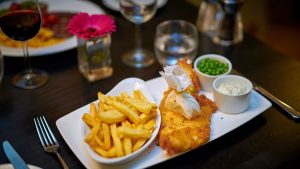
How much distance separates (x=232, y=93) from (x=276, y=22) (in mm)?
2916

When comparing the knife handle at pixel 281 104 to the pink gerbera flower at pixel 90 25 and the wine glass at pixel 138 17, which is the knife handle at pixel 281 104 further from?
the pink gerbera flower at pixel 90 25

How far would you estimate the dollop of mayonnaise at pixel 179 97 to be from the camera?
1.30 m

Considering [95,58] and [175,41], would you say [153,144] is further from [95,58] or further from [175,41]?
[175,41]

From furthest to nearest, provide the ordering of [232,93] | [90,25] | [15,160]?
[90,25], [232,93], [15,160]

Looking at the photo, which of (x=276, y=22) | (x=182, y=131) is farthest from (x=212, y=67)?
(x=276, y=22)

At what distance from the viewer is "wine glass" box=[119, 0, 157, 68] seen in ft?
5.77

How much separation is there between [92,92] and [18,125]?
33 centimetres

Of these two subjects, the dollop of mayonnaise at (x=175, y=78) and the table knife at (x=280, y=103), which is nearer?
the dollop of mayonnaise at (x=175, y=78)

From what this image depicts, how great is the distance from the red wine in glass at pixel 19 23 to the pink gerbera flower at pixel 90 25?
15 centimetres

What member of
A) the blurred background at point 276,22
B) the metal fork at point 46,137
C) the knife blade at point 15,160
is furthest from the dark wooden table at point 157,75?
the blurred background at point 276,22

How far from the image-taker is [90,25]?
1635mm

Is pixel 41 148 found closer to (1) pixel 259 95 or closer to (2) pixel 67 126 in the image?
(2) pixel 67 126

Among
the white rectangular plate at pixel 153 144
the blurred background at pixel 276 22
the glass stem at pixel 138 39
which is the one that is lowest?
the blurred background at pixel 276 22

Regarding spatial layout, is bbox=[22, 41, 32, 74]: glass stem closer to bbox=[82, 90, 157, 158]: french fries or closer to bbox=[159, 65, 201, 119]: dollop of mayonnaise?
bbox=[82, 90, 157, 158]: french fries
